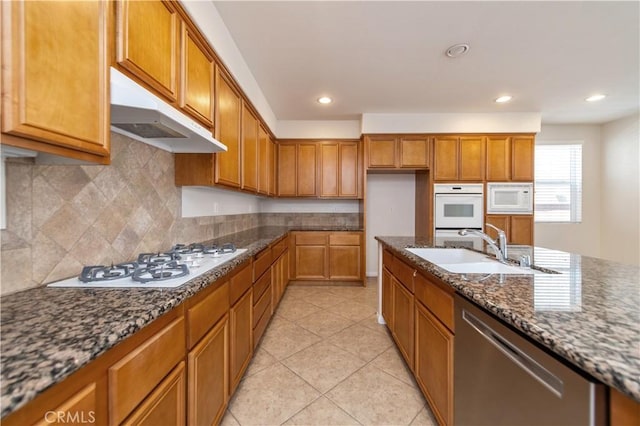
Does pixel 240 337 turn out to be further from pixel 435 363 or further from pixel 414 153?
pixel 414 153

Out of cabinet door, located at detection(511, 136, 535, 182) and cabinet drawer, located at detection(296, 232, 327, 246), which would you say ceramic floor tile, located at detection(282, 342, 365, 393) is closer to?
cabinet drawer, located at detection(296, 232, 327, 246)

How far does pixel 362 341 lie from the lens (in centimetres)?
230

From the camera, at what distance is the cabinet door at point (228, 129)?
1.94 meters

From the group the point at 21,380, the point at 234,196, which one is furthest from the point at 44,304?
the point at 234,196

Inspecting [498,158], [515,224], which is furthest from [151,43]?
[515,224]

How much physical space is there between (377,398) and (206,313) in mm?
1222

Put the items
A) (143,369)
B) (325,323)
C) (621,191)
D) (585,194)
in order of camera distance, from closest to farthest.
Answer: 1. (143,369)
2. (325,323)
3. (621,191)
4. (585,194)

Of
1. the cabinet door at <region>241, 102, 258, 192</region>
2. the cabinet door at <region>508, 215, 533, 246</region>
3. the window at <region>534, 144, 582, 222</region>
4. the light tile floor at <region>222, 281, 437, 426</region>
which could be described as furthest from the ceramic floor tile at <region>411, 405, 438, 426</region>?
the window at <region>534, 144, 582, 222</region>

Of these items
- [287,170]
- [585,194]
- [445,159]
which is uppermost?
[445,159]

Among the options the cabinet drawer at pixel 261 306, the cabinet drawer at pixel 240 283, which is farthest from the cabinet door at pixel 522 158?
the cabinet drawer at pixel 240 283

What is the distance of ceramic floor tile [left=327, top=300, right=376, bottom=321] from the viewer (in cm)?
284

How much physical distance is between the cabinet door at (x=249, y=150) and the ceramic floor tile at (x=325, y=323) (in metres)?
1.52

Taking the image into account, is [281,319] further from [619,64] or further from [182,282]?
[619,64]

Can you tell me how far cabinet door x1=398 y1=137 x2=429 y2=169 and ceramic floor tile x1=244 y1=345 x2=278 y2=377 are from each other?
3.05 metres
